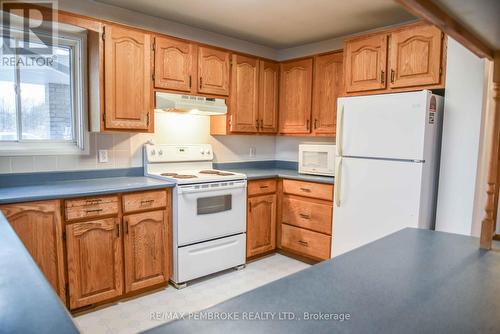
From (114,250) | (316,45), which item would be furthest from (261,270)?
(316,45)

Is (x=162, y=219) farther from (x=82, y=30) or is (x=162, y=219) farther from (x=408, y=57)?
(x=408, y=57)

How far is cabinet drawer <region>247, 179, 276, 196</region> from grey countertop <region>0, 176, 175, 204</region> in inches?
35.1

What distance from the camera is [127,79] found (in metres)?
2.76

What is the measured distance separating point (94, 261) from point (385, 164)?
7.75 feet

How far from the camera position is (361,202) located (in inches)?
112

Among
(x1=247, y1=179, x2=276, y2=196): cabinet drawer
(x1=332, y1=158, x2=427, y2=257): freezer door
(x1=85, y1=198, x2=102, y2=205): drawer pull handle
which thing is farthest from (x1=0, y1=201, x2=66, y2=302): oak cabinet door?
(x1=332, y1=158, x2=427, y2=257): freezer door

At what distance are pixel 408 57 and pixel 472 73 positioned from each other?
1.61 ft

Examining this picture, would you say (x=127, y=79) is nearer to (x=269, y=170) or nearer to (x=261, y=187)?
(x=261, y=187)

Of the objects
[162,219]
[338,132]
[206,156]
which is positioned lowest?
[162,219]

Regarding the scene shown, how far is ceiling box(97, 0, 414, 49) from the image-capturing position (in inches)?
108

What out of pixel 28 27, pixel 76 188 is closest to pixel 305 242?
pixel 76 188

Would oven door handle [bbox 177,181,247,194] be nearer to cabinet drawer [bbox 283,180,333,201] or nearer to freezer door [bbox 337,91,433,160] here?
cabinet drawer [bbox 283,180,333,201]

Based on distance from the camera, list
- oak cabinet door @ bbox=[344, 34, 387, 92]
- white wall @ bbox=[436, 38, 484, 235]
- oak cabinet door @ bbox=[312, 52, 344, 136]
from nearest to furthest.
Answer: white wall @ bbox=[436, 38, 484, 235], oak cabinet door @ bbox=[344, 34, 387, 92], oak cabinet door @ bbox=[312, 52, 344, 136]

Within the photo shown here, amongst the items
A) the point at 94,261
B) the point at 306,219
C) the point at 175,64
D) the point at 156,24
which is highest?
the point at 156,24
